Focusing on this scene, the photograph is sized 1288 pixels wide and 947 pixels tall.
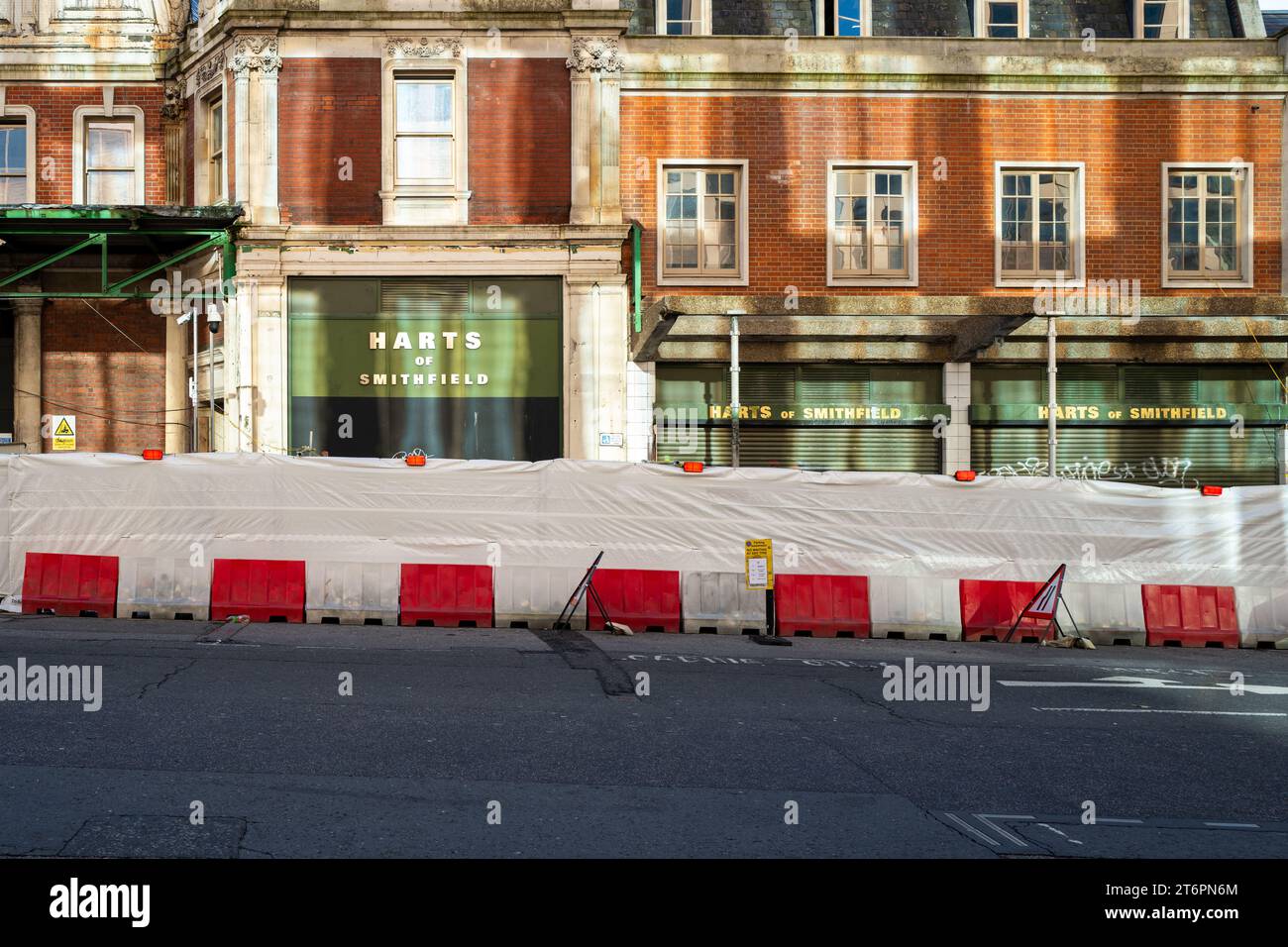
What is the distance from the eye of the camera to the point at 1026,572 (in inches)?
567

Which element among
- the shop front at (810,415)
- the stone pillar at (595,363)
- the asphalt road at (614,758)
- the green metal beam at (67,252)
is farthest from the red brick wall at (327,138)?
the asphalt road at (614,758)

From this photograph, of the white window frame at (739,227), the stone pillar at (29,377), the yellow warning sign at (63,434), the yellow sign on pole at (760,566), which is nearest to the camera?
the yellow sign on pole at (760,566)

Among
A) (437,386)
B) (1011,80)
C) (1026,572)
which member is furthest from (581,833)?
(1011,80)

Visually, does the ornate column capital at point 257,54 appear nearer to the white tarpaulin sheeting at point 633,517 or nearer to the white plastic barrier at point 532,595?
the white tarpaulin sheeting at point 633,517

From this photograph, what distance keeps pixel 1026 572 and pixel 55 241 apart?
1714 cm

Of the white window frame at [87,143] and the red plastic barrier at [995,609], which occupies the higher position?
the white window frame at [87,143]

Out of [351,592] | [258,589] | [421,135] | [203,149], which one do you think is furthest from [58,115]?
[351,592]

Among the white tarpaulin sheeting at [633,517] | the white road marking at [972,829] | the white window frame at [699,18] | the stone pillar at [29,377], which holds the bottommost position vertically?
the white road marking at [972,829]

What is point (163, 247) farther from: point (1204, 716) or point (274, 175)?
point (1204, 716)

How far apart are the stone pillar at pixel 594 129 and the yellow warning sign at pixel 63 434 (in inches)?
388

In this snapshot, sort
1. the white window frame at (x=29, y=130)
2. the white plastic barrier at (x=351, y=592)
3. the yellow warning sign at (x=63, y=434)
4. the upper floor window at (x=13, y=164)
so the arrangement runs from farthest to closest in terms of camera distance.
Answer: the upper floor window at (x=13, y=164), the white window frame at (x=29, y=130), the yellow warning sign at (x=63, y=434), the white plastic barrier at (x=351, y=592)

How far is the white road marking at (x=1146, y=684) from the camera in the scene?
34.7ft

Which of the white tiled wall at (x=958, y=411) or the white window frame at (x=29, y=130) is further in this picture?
the white window frame at (x=29, y=130)

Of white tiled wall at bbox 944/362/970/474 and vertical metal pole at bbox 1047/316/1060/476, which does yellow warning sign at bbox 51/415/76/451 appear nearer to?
white tiled wall at bbox 944/362/970/474
